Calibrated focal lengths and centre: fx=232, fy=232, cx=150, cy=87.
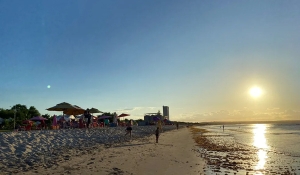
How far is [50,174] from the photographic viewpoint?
7949 millimetres

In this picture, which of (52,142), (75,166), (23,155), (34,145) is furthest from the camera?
(52,142)

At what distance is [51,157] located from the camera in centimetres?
1105

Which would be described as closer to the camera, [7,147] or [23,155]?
[23,155]

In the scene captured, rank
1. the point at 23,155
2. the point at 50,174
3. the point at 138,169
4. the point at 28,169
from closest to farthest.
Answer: the point at 50,174
the point at 28,169
the point at 138,169
the point at 23,155

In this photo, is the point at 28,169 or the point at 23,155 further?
the point at 23,155

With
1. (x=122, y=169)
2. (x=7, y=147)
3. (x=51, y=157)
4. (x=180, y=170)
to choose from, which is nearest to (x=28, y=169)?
(x=51, y=157)

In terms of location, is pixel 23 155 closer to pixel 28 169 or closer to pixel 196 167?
pixel 28 169

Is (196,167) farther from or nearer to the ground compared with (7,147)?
nearer to the ground

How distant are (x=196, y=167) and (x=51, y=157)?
7012 mm

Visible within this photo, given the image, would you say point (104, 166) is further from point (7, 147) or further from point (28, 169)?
point (7, 147)

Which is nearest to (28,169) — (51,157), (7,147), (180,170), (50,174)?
(50,174)

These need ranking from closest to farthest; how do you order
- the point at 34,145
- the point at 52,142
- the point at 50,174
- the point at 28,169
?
the point at 50,174 < the point at 28,169 < the point at 34,145 < the point at 52,142

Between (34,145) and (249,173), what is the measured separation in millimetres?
11471

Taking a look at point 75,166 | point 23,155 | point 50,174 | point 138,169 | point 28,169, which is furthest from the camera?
point 23,155
